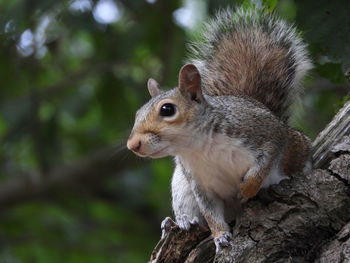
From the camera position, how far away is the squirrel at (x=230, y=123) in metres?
3.17

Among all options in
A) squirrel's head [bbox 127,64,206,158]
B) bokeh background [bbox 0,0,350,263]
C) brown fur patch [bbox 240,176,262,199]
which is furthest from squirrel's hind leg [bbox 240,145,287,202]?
bokeh background [bbox 0,0,350,263]

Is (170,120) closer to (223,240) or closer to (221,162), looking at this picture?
(221,162)

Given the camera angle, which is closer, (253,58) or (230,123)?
(230,123)

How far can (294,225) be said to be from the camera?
2.93 m

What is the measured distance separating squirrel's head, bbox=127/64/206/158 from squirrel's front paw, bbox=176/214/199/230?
0.29 metres

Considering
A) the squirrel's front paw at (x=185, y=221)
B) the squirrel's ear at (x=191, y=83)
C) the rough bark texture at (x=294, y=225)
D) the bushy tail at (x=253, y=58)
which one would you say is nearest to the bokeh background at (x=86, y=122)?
the bushy tail at (x=253, y=58)

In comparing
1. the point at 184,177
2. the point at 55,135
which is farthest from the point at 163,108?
the point at 55,135

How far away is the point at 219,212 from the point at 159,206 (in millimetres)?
3608

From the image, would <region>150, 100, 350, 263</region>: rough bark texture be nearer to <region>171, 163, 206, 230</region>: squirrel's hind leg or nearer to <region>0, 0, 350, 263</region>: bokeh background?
<region>171, 163, 206, 230</region>: squirrel's hind leg

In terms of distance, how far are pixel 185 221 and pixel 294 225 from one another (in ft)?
1.72

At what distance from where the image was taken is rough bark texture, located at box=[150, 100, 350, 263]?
288cm

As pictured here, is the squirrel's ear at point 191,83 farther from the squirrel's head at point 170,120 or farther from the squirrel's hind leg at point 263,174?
the squirrel's hind leg at point 263,174

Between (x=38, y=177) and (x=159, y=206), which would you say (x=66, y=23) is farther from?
(x=159, y=206)

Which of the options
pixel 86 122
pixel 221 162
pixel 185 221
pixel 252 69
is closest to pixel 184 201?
pixel 185 221
